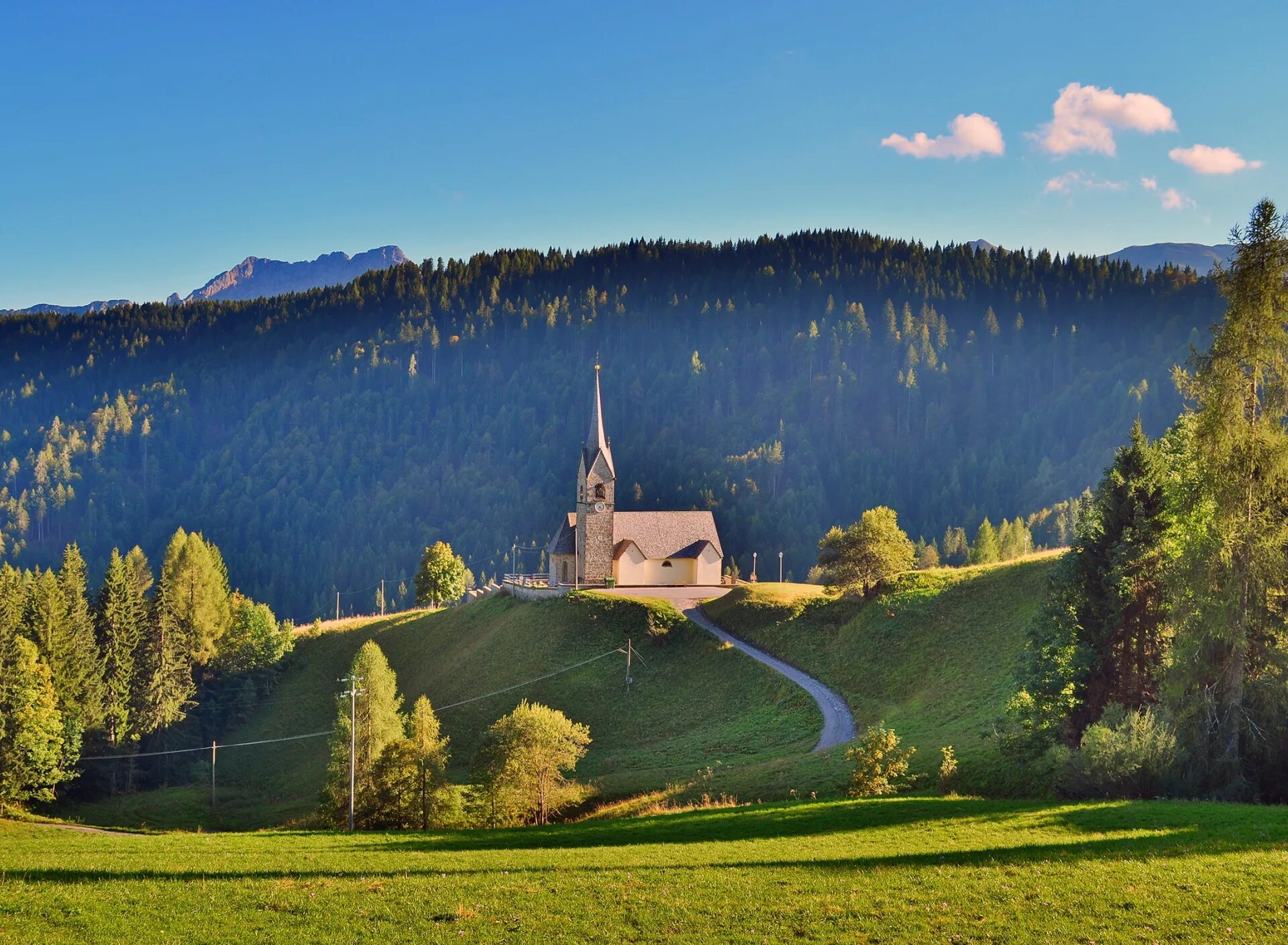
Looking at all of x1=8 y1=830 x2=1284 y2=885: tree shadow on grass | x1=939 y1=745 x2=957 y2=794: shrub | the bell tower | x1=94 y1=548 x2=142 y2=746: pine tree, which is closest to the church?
the bell tower

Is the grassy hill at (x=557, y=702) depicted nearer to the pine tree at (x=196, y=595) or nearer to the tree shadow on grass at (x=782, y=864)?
the pine tree at (x=196, y=595)

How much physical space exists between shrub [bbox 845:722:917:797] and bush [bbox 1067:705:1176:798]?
6.00 m

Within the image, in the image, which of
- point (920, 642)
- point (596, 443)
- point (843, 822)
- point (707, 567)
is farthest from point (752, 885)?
point (707, 567)

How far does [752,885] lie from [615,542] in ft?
201

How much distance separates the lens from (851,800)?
102 ft

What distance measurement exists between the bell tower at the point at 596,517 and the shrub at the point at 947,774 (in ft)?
156

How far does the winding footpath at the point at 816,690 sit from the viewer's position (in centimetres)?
4809

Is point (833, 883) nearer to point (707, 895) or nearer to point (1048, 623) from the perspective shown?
point (707, 895)

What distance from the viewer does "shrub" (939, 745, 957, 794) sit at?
3412 cm

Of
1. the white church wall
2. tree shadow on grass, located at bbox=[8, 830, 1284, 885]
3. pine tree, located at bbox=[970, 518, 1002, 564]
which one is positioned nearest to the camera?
tree shadow on grass, located at bbox=[8, 830, 1284, 885]

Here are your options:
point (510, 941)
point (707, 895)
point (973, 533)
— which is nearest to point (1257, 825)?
point (707, 895)

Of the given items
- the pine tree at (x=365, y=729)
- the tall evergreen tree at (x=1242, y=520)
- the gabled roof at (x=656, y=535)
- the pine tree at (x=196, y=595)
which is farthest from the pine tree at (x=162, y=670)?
the tall evergreen tree at (x=1242, y=520)

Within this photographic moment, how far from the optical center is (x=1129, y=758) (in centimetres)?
2869

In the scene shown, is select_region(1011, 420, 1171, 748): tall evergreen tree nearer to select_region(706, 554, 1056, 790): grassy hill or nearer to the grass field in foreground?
select_region(706, 554, 1056, 790): grassy hill
